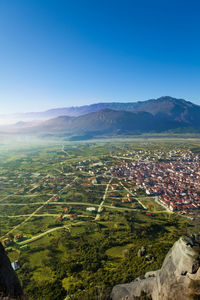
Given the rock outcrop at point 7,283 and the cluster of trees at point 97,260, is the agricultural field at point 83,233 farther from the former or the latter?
the rock outcrop at point 7,283

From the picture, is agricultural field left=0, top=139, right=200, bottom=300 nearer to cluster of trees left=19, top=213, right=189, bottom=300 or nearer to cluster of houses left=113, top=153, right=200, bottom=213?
cluster of trees left=19, top=213, right=189, bottom=300

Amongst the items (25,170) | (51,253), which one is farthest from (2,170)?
(51,253)

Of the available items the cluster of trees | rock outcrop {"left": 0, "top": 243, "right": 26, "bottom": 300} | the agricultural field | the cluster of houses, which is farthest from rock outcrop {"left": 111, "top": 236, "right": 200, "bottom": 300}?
the cluster of houses

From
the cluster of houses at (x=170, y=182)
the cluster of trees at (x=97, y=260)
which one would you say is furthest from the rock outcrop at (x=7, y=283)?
Answer: the cluster of houses at (x=170, y=182)

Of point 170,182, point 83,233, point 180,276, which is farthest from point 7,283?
point 170,182

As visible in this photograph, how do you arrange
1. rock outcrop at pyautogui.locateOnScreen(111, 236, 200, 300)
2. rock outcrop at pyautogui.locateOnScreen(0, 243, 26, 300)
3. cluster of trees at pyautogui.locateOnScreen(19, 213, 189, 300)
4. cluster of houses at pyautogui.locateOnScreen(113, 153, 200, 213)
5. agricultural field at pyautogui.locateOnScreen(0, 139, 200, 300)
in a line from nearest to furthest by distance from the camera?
rock outcrop at pyautogui.locateOnScreen(0, 243, 26, 300) → rock outcrop at pyautogui.locateOnScreen(111, 236, 200, 300) → cluster of trees at pyautogui.locateOnScreen(19, 213, 189, 300) → agricultural field at pyautogui.locateOnScreen(0, 139, 200, 300) → cluster of houses at pyautogui.locateOnScreen(113, 153, 200, 213)

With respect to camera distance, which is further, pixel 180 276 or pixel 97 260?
pixel 97 260

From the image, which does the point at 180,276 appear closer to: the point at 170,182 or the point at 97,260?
the point at 97,260
